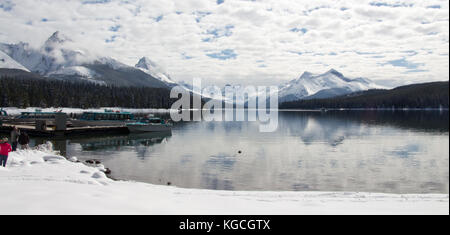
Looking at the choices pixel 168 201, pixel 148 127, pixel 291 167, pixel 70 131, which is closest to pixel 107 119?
pixel 148 127

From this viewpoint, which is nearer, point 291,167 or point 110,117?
point 291,167

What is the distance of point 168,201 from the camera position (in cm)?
1465

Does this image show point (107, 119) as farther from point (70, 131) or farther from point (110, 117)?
point (70, 131)

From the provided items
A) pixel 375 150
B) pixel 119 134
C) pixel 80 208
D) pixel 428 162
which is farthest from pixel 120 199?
pixel 119 134

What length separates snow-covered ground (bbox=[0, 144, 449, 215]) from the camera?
12065 mm

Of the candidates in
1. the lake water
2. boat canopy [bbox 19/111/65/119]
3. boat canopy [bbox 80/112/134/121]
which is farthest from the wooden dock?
boat canopy [bbox 19/111/65/119]

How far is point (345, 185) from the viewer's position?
25.5 m

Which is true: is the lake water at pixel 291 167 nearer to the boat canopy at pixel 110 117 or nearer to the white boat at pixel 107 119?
the white boat at pixel 107 119

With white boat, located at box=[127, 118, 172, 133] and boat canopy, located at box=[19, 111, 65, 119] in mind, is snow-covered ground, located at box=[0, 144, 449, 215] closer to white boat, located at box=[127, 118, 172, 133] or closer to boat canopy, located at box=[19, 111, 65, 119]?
white boat, located at box=[127, 118, 172, 133]

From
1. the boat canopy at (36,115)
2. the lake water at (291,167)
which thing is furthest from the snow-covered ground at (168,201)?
the boat canopy at (36,115)

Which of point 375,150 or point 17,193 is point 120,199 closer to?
point 17,193

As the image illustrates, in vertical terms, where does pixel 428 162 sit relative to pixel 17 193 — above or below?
below

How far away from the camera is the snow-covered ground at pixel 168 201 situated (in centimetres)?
1206
